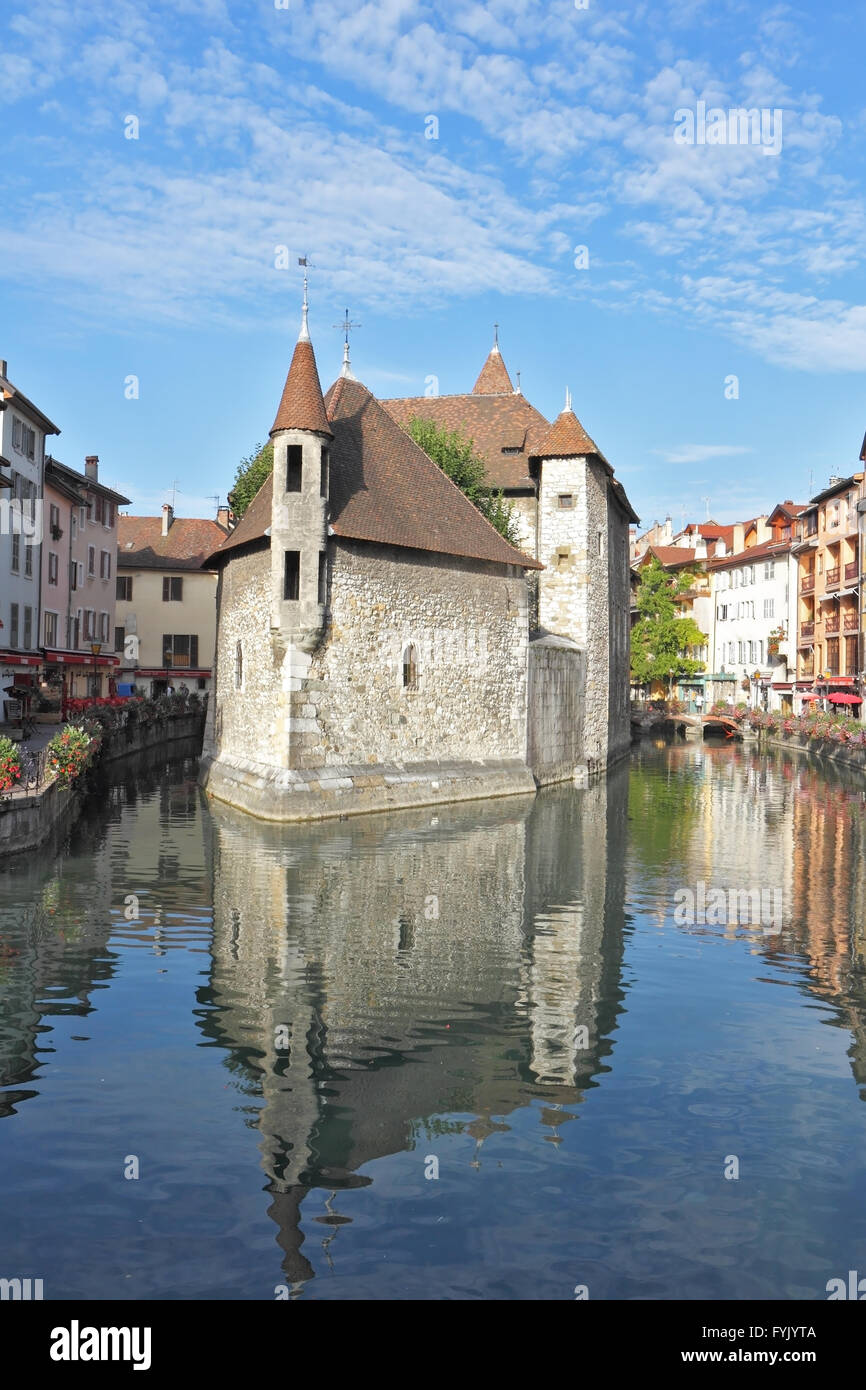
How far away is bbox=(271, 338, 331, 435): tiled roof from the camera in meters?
22.3

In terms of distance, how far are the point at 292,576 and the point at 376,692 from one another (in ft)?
10.7

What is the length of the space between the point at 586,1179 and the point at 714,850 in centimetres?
1378

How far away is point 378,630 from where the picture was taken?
81.1 ft

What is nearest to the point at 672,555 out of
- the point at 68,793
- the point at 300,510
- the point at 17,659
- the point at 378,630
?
the point at 17,659

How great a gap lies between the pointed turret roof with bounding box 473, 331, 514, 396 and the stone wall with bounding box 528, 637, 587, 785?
15.4 meters

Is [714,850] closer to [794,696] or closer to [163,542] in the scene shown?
[794,696]

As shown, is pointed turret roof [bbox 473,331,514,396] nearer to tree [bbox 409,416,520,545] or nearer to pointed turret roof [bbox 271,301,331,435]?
tree [bbox 409,416,520,545]

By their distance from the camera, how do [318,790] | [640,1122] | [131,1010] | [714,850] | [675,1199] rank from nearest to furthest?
[675,1199]
[640,1122]
[131,1010]
[714,850]
[318,790]

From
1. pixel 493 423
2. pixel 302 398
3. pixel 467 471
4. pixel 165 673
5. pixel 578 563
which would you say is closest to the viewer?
pixel 302 398

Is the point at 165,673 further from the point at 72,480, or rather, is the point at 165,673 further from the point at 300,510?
the point at 300,510

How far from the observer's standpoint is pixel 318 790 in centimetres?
2256

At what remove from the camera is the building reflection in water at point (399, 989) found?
24.9 ft

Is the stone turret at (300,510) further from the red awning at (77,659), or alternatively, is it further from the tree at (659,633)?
the tree at (659,633)
